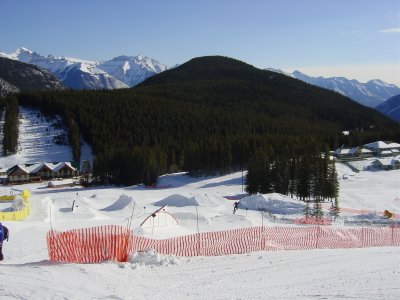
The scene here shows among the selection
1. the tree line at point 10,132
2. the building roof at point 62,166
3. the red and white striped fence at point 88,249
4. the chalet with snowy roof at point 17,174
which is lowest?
the chalet with snowy roof at point 17,174

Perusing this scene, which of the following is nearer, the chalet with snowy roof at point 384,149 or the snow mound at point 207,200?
the snow mound at point 207,200

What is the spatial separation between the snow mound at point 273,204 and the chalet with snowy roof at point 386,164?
50180 millimetres

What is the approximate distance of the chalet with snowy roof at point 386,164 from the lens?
93.3 meters

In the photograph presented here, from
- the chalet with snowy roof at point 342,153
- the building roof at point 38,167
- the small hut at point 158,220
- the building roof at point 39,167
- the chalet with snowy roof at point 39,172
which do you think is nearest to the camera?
the small hut at point 158,220

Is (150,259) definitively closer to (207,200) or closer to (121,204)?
(121,204)

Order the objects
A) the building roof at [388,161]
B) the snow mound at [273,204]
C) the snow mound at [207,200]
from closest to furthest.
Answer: the snow mound at [207,200]
the snow mound at [273,204]
the building roof at [388,161]

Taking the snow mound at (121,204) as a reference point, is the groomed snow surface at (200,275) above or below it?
above

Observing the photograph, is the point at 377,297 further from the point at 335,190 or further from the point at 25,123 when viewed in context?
the point at 25,123

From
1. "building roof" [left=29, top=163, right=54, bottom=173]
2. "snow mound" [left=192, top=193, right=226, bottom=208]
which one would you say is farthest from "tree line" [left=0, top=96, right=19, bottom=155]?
"snow mound" [left=192, top=193, right=226, bottom=208]

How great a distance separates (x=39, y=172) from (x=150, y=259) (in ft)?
293

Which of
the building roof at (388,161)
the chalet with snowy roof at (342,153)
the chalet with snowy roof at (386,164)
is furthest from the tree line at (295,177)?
the chalet with snowy roof at (342,153)

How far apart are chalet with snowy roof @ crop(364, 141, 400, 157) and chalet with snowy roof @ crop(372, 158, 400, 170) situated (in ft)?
31.6

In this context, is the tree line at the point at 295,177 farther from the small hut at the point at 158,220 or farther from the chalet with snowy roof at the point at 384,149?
the chalet with snowy roof at the point at 384,149

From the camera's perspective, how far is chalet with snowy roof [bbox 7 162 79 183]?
3824 inches
